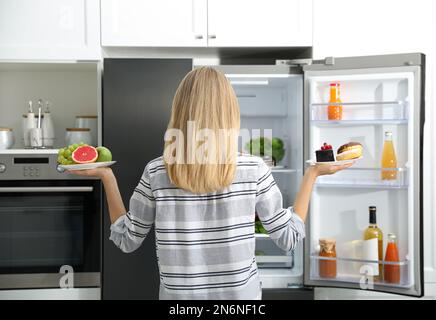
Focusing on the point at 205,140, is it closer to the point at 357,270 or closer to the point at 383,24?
the point at 357,270

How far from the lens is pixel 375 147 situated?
2.47 meters

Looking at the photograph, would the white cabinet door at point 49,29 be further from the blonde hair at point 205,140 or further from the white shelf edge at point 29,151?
the blonde hair at point 205,140

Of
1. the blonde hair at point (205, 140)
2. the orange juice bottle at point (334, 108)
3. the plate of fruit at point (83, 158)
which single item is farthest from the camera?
the orange juice bottle at point (334, 108)

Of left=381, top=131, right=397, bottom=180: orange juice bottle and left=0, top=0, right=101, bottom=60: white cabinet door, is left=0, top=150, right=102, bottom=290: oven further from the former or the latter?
left=381, top=131, right=397, bottom=180: orange juice bottle

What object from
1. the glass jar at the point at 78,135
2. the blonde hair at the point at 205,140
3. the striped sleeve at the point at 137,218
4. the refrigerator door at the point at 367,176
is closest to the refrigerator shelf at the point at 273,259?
the refrigerator door at the point at 367,176

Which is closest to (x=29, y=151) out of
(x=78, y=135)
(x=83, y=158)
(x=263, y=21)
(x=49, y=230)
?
(x=78, y=135)

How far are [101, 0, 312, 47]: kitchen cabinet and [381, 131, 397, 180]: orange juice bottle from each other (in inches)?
24.5

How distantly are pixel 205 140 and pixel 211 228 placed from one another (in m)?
0.22

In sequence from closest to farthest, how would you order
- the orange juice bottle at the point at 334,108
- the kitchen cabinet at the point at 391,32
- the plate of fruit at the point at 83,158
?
the plate of fruit at the point at 83,158 < the orange juice bottle at the point at 334,108 < the kitchen cabinet at the point at 391,32

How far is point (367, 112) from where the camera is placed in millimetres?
2477

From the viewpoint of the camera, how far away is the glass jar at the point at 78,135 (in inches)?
105

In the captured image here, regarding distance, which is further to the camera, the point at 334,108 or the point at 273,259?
the point at 273,259
